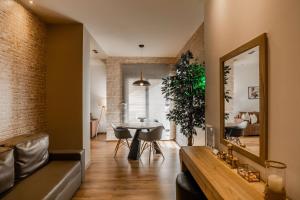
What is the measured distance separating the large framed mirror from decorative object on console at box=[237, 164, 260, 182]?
93 mm

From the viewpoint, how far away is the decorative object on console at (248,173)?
5.62 feet

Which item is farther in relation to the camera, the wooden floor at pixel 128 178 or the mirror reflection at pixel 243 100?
the wooden floor at pixel 128 178

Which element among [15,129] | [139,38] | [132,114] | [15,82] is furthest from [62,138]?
[132,114]

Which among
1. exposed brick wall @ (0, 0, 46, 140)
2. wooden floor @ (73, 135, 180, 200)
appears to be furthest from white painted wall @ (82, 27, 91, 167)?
exposed brick wall @ (0, 0, 46, 140)

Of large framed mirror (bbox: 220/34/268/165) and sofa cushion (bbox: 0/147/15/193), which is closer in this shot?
large framed mirror (bbox: 220/34/268/165)

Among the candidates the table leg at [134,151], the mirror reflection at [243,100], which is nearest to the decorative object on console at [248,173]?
the mirror reflection at [243,100]

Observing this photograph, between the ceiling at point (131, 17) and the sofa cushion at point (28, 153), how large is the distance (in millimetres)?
2120

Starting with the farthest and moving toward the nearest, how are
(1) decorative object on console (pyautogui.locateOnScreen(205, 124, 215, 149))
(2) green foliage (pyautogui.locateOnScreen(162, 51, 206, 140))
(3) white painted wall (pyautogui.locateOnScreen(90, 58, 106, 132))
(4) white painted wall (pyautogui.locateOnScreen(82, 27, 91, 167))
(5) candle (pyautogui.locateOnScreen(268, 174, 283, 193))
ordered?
(3) white painted wall (pyautogui.locateOnScreen(90, 58, 106, 132)) → (4) white painted wall (pyautogui.locateOnScreen(82, 27, 91, 167)) → (2) green foliage (pyautogui.locateOnScreen(162, 51, 206, 140)) → (1) decorative object on console (pyautogui.locateOnScreen(205, 124, 215, 149)) → (5) candle (pyautogui.locateOnScreen(268, 174, 283, 193))

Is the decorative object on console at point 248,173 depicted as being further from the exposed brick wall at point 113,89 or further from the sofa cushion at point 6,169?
the exposed brick wall at point 113,89

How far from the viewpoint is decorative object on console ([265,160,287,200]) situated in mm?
1288

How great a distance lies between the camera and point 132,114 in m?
8.08

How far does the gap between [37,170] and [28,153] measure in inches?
13.2

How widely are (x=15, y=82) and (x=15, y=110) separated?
1.40ft

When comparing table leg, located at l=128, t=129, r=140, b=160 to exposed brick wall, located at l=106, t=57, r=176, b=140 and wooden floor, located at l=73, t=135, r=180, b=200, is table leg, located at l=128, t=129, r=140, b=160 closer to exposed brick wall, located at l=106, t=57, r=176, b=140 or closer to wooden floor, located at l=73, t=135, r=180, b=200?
wooden floor, located at l=73, t=135, r=180, b=200
